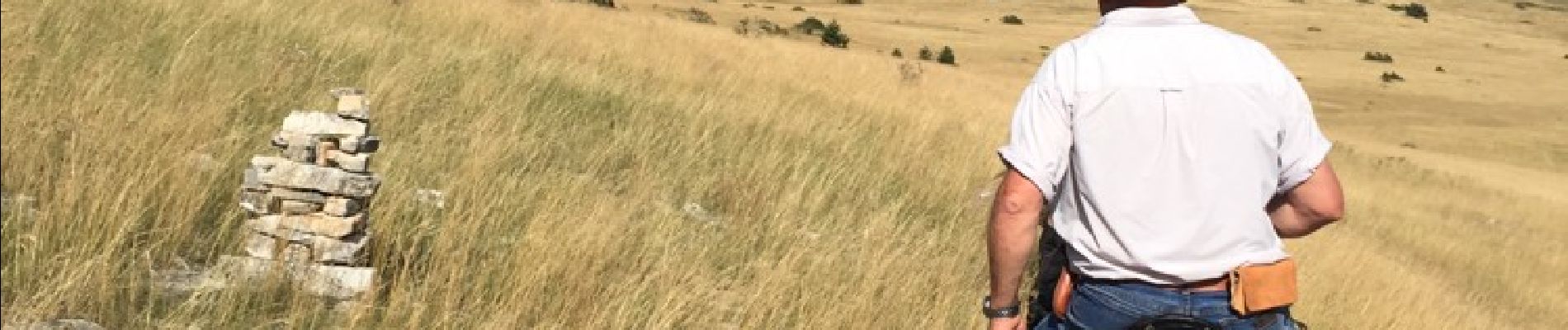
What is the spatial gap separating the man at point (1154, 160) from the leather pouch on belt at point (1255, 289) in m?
0.04

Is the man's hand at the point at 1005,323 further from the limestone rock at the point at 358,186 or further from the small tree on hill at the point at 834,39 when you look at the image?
the small tree on hill at the point at 834,39

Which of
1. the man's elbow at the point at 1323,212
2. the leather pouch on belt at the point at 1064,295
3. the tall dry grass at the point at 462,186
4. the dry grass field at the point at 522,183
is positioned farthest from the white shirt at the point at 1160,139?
the tall dry grass at the point at 462,186

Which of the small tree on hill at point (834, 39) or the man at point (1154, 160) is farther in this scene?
the small tree on hill at point (834, 39)

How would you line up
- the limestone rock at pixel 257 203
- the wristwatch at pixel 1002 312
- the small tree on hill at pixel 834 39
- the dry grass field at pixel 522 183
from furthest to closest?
the small tree on hill at pixel 834 39, the dry grass field at pixel 522 183, the limestone rock at pixel 257 203, the wristwatch at pixel 1002 312

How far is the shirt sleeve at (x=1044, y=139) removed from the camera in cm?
288

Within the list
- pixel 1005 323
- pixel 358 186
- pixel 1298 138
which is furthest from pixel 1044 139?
pixel 358 186

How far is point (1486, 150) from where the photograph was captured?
112 feet

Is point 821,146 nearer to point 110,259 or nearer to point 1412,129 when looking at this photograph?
point 110,259

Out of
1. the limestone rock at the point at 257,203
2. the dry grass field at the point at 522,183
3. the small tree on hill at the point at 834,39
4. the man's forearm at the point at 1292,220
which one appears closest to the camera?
the man's forearm at the point at 1292,220

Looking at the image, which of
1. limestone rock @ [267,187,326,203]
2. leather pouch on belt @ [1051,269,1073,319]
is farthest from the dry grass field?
leather pouch on belt @ [1051,269,1073,319]

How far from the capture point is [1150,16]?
2.97 m

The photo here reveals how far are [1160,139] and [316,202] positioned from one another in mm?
2134

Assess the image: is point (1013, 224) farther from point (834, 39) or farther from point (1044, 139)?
point (834, 39)

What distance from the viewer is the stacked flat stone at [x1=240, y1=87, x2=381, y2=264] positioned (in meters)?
3.24
